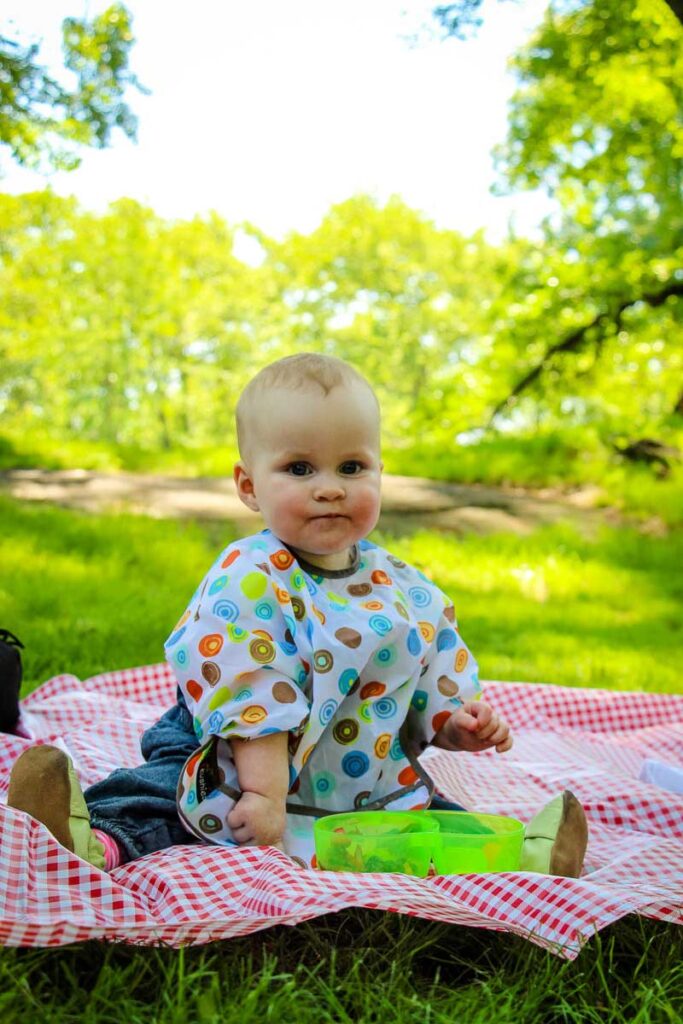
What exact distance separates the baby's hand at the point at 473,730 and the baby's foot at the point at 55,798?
2.15ft

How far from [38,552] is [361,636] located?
339cm

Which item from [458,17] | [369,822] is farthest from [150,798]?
[458,17]

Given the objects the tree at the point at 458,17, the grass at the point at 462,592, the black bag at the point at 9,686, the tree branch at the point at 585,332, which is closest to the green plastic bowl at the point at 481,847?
the black bag at the point at 9,686

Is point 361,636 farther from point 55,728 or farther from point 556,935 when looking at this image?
point 55,728

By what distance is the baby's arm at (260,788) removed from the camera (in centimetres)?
164

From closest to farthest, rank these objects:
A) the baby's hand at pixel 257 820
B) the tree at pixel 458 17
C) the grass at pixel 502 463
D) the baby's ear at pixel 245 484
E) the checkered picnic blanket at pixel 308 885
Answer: the checkered picnic blanket at pixel 308 885 → the baby's hand at pixel 257 820 → the baby's ear at pixel 245 484 → the tree at pixel 458 17 → the grass at pixel 502 463

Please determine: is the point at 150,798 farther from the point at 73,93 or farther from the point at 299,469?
the point at 73,93

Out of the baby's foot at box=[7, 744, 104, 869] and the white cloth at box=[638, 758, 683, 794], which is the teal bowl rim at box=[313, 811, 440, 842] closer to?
the baby's foot at box=[7, 744, 104, 869]

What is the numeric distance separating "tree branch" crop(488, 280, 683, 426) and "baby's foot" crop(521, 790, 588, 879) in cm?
702

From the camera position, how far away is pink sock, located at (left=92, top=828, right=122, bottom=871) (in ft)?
5.30

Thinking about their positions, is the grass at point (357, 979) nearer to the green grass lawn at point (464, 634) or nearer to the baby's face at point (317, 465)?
the green grass lawn at point (464, 634)

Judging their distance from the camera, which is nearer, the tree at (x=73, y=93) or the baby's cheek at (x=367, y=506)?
the baby's cheek at (x=367, y=506)

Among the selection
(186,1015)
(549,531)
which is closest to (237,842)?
(186,1015)

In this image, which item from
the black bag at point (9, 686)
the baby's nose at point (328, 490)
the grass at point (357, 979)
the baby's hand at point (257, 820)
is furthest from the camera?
the black bag at point (9, 686)
